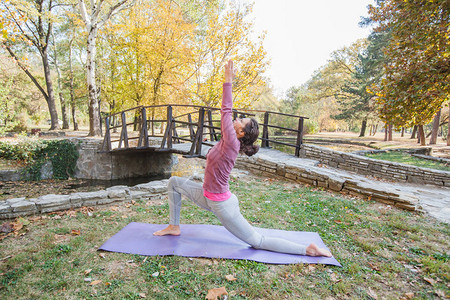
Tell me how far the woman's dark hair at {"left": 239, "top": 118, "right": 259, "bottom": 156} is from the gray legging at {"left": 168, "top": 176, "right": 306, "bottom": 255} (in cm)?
54

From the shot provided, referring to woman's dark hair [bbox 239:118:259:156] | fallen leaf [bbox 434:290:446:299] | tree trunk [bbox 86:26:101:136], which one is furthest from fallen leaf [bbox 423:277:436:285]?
tree trunk [bbox 86:26:101:136]

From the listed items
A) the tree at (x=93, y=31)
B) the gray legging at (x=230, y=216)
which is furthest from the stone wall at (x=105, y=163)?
the gray legging at (x=230, y=216)

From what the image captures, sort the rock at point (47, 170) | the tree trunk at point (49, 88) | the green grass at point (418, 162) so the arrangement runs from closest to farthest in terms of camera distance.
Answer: the green grass at point (418, 162)
the rock at point (47, 170)
the tree trunk at point (49, 88)

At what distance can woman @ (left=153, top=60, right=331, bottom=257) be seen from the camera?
2352mm

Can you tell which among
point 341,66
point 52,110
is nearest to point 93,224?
point 52,110

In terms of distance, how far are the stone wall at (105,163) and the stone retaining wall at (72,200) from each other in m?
5.61

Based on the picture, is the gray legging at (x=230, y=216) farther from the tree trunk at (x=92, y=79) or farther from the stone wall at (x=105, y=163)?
the tree trunk at (x=92, y=79)

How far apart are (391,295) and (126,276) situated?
8.31ft

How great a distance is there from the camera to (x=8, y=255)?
105 inches

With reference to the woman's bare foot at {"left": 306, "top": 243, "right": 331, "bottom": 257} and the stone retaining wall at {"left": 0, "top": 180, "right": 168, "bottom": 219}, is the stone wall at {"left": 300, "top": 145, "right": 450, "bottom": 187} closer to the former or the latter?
the stone retaining wall at {"left": 0, "top": 180, "right": 168, "bottom": 219}

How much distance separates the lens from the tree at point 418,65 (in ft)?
20.7

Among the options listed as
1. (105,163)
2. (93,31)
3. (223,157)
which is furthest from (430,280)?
(93,31)

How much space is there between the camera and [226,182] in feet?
8.34

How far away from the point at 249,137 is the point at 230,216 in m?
0.86
